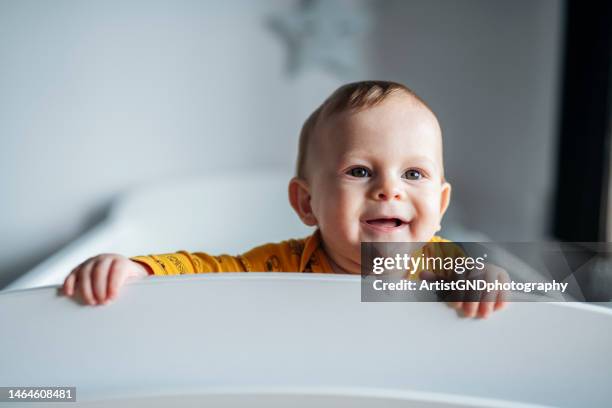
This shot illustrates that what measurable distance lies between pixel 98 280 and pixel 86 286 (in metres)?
0.01

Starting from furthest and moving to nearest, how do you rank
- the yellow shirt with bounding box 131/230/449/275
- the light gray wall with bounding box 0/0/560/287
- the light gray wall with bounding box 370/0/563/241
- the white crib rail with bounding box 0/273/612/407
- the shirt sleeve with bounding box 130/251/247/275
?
the light gray wall with bounding box 370/0/563/241 → the light gray wall with bounding box 0/0/560/287 → the yellow shirt with bounding box 131/230/449/275 → the shirt sleeve with bounding box 130/251/247/275 → the white crib rail with bounding box 0/273/612/407

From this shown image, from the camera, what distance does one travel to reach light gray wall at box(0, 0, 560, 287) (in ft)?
5.41

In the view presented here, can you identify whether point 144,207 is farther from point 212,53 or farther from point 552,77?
point 552,77

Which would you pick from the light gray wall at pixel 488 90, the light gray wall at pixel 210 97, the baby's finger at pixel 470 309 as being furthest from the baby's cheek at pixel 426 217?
the light gray wall at pixel 488 90

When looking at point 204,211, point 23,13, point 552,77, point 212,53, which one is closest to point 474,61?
point 552,77

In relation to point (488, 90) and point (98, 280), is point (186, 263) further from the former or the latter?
point (488, 90)

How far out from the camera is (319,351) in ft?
1.81

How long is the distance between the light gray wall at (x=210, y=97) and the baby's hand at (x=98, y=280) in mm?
1213

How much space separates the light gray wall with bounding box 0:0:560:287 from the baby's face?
3.84 ft

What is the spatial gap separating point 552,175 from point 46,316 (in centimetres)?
188

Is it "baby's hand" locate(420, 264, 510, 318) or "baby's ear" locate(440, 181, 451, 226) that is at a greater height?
"baby's ear" locate(440, 181, 451, 226)

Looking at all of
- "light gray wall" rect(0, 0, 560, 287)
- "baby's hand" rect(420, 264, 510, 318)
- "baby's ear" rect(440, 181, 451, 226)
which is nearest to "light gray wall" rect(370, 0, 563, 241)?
"light gray wall" rect(0, 0, 560, 287)

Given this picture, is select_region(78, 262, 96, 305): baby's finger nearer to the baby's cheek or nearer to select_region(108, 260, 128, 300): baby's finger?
select_region(108, 260, 128, 300): baby's finger

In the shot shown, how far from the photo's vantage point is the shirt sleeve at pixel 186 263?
0.69m
